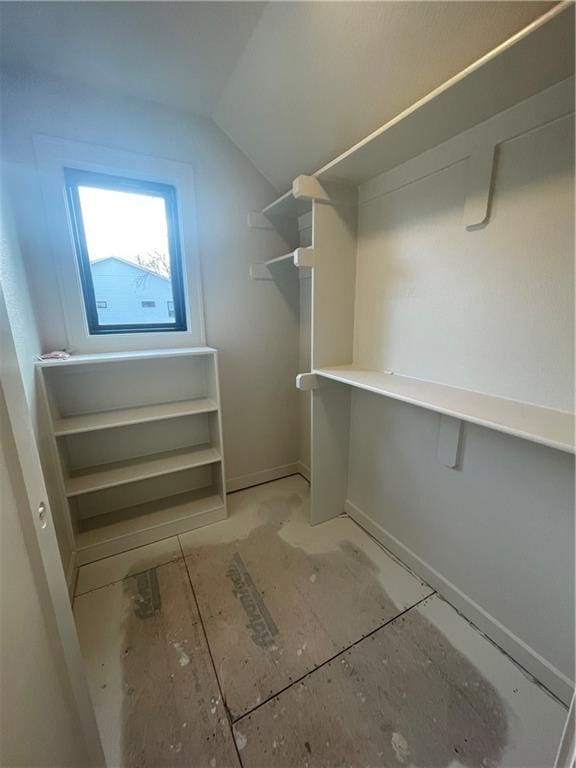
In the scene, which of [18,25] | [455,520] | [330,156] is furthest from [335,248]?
[18,25]

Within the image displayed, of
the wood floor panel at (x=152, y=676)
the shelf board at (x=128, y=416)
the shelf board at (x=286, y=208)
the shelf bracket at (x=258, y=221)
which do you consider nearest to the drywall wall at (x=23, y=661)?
the wood floor panel at (x=152, y=676)

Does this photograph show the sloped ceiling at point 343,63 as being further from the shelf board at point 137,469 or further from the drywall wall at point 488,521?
the shelf board at point 137,469

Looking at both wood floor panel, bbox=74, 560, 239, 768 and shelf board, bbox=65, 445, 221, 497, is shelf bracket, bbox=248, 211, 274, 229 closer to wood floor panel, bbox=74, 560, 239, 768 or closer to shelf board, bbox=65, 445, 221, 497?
shelf board, bbox=65, 445, 221, 497

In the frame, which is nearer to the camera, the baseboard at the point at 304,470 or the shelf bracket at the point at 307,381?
the shelf bracket at the point at 307,381

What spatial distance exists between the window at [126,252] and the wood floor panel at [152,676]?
1.52 metres

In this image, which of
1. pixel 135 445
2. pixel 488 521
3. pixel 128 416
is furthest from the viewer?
pixel 135 445

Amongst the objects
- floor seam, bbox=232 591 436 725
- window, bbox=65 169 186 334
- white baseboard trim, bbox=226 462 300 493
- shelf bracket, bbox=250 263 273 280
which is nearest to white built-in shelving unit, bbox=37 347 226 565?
white baseboard trim, bbox=226 462 300 493

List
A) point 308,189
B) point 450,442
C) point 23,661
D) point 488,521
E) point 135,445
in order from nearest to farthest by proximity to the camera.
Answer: point 23,661, point 488,521, point 450,442, point 308,189, point 135,445

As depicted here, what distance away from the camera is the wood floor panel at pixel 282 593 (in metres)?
1.28

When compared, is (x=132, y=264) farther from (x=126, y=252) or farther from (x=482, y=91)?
(x=482, y=91)

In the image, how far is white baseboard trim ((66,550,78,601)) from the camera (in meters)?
1.60

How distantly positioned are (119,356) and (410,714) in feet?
→ 6.64

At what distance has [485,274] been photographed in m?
1.23

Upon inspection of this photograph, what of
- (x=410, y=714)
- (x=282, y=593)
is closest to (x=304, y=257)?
(x=282, y=593)
